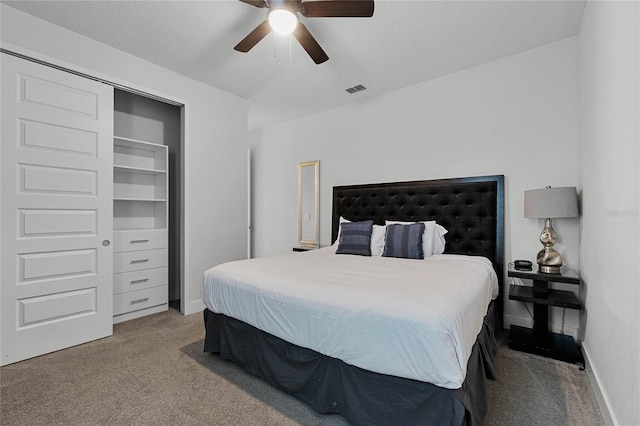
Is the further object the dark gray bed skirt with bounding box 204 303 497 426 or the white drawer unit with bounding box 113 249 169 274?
the white drawer unit with bounding box 113 249 169 274

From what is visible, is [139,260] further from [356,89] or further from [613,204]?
[613,204]

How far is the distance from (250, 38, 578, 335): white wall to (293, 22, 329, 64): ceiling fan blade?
1.55 metres

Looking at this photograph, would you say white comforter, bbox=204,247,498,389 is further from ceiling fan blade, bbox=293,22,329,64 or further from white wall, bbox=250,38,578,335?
ceiling fan blade, bbox=293,22,329,64

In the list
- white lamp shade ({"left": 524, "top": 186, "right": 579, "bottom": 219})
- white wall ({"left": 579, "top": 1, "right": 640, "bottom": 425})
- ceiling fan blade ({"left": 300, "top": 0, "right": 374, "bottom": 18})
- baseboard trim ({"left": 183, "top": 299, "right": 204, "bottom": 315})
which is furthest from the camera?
baseboard trim ({"left": 183, "top": 299, "right": 204, "bottom": 315})

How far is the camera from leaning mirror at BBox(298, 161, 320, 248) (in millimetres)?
4336

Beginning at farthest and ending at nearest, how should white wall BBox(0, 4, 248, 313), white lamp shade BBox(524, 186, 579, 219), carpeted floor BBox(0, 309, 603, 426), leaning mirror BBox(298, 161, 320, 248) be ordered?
leaning mirror BBox(298, 161, 320, 248) → white wall BBox(0, 4, 248, 313) → white lamp shade BBox(524, 186, 579, 219) → carpeted floor BBox(0, 309, 603, 426)

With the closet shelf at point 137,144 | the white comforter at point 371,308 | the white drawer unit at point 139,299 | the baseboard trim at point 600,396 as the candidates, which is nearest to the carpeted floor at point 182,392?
the baseboard trim at point 600,396

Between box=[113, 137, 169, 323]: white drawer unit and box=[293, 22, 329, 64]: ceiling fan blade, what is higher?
box=[293, 22, 329, 64]: ceiling fan blade

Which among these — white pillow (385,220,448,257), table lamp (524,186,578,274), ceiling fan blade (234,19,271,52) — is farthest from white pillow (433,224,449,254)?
ceiling fan blade (234,19,271,52)

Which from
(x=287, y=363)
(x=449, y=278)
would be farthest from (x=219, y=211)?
(x=449, y=278)

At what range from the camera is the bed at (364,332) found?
1.25 metres

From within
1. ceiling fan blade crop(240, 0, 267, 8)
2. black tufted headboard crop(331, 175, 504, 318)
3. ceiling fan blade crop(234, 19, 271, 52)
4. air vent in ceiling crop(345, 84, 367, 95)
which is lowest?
black tufted headboard crop(331, 175, 504, 318)

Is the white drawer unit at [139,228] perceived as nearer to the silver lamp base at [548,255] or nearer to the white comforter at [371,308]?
the white comforter at [371,308]

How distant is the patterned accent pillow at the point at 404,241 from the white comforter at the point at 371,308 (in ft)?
1.41
